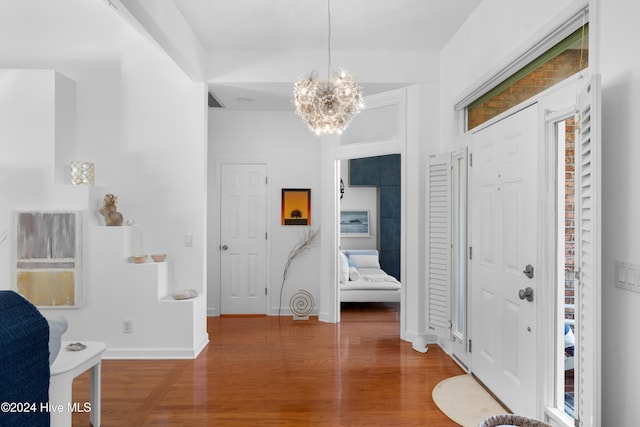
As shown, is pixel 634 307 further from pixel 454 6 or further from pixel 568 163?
pixel 454 6

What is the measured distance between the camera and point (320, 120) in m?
2.90

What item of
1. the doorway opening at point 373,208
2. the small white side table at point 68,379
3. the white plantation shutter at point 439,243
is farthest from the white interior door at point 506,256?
the doorway opening at point 373,208

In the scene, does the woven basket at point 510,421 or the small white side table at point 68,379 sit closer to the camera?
the woven basket at point 510,421

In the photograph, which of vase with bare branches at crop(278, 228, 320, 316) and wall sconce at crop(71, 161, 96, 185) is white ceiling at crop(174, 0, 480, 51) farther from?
vase with bare branches at crop(278, 228, 320, 316)

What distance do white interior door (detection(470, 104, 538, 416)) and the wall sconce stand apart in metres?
3.62

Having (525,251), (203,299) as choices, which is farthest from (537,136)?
(203,299)

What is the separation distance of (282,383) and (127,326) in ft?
5.60

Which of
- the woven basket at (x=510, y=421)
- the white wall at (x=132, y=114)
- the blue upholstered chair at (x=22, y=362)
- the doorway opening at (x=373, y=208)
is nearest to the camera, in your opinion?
the blue upholstered chair at (x=22, y=362)

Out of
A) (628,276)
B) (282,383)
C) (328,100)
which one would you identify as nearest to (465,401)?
(282,383)

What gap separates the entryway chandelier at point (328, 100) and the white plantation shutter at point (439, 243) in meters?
1.51

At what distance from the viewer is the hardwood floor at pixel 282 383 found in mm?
2760

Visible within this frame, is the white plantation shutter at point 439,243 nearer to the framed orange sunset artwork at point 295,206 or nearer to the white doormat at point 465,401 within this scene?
the white doormat at point 465,401

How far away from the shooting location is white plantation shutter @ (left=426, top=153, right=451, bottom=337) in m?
3.95

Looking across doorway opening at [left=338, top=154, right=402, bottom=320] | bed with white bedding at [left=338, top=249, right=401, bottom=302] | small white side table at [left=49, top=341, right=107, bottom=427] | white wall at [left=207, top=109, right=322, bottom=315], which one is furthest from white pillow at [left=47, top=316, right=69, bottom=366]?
doorway opening at [left=338, top=154, right=402, bottom=320]
